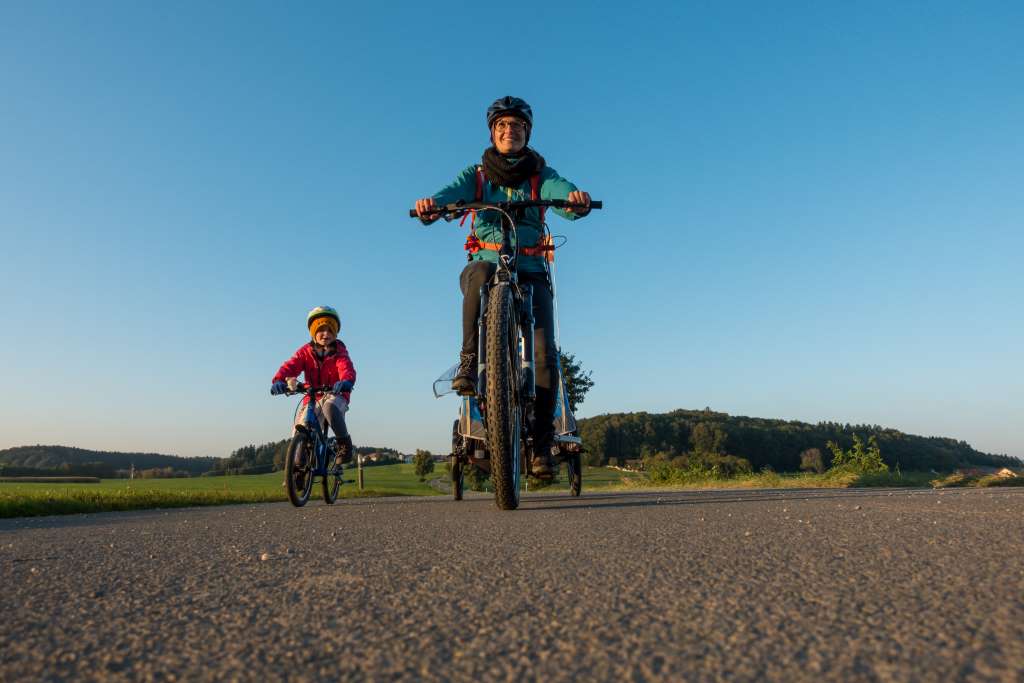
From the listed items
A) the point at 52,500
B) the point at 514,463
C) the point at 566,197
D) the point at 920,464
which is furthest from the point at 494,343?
the point at 920,464

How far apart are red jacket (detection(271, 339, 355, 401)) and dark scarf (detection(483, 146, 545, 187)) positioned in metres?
3.29

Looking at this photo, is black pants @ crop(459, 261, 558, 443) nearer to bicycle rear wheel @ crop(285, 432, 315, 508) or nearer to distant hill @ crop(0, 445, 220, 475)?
bicycle rear wheel @ crop(285, 432, 315, 508)

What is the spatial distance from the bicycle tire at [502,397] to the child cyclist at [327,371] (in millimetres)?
3313

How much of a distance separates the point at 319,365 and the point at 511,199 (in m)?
3.70

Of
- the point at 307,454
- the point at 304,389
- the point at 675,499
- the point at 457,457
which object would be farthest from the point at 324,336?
the point at 675,499

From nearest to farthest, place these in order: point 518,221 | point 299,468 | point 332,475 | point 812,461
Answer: point 518,221 → point 299,468 → point 332,475 → point 812,461

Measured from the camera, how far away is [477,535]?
2959 millimetres

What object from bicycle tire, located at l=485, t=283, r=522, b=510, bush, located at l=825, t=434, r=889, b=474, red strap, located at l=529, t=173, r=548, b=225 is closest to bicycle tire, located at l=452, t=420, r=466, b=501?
bicycle tire, located at l=485, t=283, r=522, b=510

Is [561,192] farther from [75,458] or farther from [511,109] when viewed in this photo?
[75,458]

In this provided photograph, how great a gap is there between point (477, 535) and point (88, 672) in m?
1.97

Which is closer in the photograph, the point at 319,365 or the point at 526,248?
the point at 526,248

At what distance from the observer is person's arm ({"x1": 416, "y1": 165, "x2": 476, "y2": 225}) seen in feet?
16.2

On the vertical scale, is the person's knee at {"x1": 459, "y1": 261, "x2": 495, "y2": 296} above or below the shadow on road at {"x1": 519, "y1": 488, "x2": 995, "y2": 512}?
above

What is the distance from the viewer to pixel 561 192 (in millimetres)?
5238
